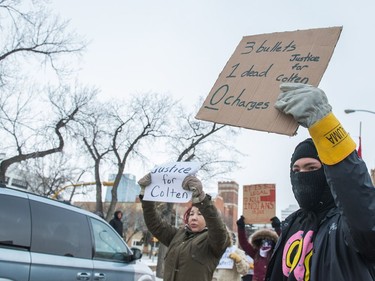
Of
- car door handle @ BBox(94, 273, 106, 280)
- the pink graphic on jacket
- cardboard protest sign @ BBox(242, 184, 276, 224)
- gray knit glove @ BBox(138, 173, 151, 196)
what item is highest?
cardboard protest sign @ BBox(242, 184, 276, 224)

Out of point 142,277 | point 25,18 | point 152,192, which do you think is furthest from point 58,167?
point 152,192

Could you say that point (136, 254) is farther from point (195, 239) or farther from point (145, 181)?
point (145, 181)

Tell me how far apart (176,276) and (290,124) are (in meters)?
2.14

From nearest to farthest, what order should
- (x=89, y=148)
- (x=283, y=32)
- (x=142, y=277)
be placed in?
(x=283, y=32), (x=142, y=277), (x=89, y=148)

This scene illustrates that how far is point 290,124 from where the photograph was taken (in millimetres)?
1913

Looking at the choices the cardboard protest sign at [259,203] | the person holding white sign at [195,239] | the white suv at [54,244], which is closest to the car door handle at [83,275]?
the white suv at [54,244]

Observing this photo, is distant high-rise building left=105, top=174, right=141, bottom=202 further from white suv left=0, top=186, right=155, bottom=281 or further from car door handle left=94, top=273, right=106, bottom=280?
car door handle left=94, top=273, right=106, bottom=280

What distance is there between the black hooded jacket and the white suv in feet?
10.6

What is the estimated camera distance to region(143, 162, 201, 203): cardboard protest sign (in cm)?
333

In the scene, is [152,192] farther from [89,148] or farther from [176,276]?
[89,148]

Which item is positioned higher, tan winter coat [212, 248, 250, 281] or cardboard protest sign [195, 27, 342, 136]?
cardboard protest sign [195, 27, 342, 136]

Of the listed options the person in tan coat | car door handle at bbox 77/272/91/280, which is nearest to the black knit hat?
car door handle at bbox 77/272/91/280

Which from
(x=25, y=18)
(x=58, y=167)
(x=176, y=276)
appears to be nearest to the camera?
(x=176, y=276)

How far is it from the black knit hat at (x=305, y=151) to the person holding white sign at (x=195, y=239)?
49.0 inches
